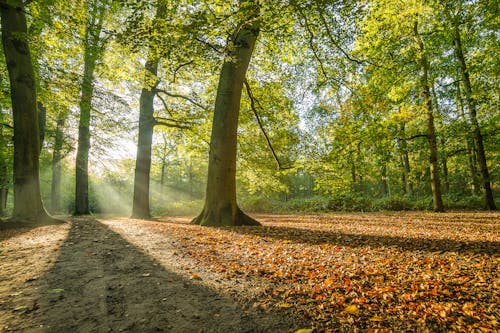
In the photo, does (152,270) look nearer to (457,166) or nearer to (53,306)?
(53,306)

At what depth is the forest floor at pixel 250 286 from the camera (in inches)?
87.6

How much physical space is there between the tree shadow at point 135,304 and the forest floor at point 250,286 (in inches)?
0.4

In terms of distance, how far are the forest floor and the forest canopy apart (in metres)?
3.69

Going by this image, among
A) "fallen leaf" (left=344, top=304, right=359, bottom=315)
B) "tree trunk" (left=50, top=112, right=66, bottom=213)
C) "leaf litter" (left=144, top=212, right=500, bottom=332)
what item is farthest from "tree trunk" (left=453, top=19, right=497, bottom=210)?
"tree trunk" (left=50, top=112, right=66, bottom=213)

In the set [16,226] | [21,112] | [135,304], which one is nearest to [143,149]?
[21,112]

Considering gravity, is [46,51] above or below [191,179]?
above

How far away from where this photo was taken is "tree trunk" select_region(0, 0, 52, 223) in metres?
7.16

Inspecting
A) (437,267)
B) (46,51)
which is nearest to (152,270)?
(437,267)

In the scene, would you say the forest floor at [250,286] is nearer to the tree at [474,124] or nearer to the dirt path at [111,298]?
the dirt path at [111,298]

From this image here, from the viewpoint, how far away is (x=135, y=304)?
2559 mm

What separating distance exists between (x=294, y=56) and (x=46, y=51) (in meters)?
9.12

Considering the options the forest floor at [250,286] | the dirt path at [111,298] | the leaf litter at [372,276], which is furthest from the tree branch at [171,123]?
the dirt path at [111,298]

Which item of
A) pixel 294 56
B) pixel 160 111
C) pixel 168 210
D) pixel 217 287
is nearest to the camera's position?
pixel 217 287

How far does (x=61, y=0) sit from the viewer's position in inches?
284
